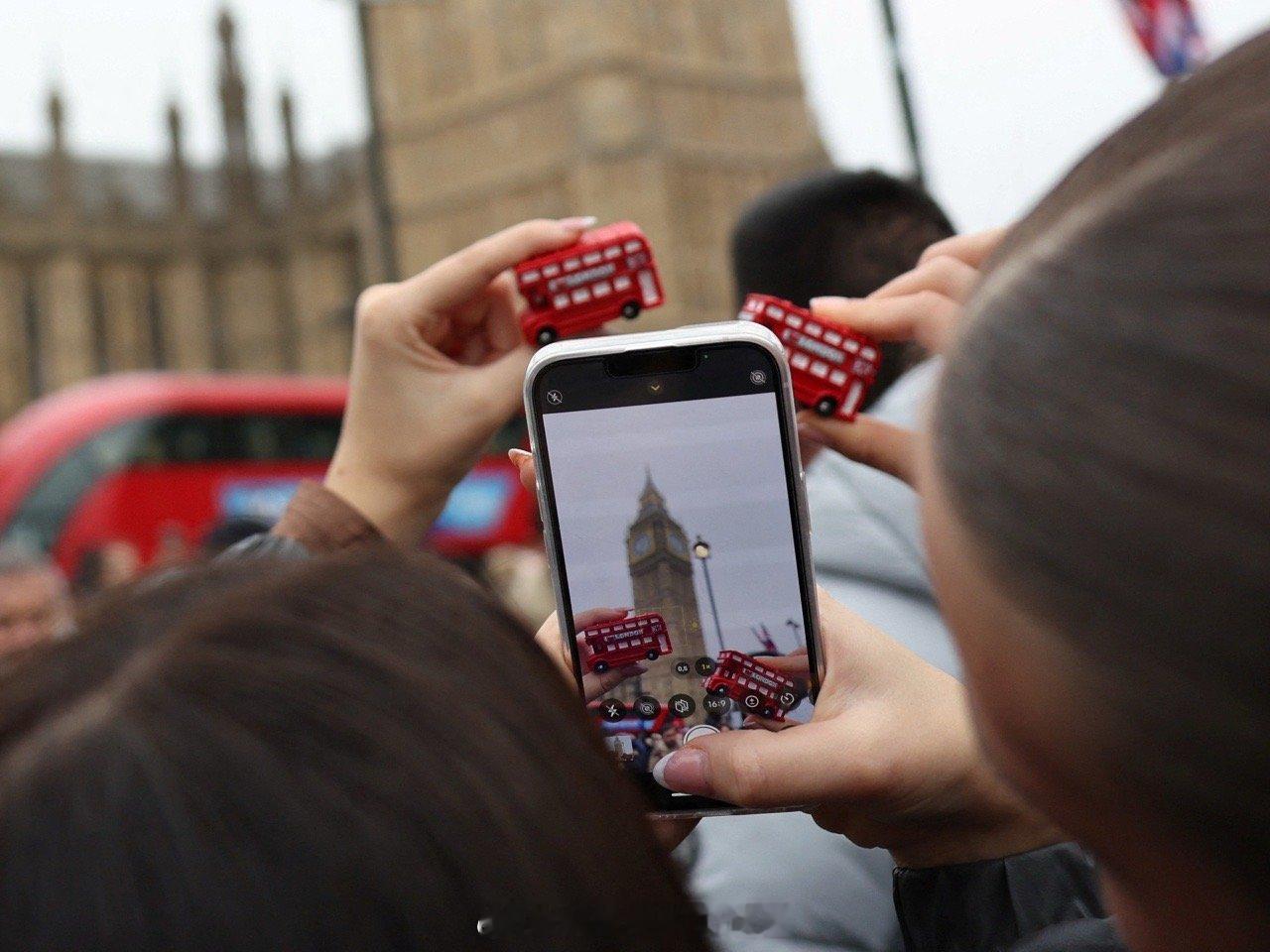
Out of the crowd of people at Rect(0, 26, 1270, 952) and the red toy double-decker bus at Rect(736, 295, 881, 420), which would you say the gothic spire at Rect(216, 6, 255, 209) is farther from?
the crowd of people at Rect(0, 26, 1270, 952)

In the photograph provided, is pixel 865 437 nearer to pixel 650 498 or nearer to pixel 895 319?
pixel 895 319

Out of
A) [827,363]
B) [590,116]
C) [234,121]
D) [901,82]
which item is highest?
[234,121]

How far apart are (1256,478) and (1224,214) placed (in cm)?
11

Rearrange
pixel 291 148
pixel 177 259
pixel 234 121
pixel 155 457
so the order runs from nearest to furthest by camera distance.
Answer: pixel 155 457 → pixel 177 259 → pixel 234 121 → pixel 291 148

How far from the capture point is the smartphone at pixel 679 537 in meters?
0.92

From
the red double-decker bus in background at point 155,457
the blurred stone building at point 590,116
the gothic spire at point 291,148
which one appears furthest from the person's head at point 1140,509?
the gothic spire at point 291,148

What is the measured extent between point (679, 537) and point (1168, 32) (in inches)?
172

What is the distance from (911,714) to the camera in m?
0.89

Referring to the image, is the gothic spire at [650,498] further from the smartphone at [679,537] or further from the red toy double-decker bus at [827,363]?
the red toy double-decker bus at [827,363]

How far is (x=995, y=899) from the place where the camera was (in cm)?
93

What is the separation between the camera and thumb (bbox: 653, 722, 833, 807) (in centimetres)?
83

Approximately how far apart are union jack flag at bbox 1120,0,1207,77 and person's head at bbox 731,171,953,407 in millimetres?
2613

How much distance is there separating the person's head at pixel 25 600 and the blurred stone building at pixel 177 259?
106ft

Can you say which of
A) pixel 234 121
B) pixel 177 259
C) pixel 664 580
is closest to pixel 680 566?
pixel 664 580
